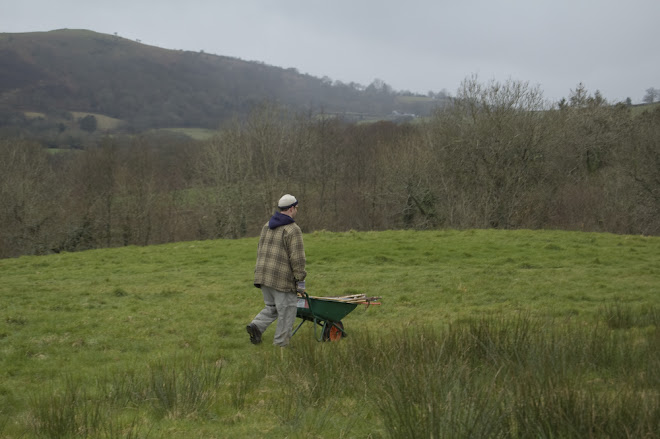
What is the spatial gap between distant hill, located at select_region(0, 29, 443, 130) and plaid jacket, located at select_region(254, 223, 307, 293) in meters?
92.4

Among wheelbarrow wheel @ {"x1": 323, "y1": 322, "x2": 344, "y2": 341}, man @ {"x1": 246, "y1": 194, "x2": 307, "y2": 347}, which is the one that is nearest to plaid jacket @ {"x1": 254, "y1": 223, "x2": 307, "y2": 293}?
man @ {"x1": 246, "y1": 194, "x2": 307, "y2": 347}

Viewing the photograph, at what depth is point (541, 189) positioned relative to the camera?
3306 centimetres

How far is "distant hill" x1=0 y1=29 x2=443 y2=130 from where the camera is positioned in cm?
11844

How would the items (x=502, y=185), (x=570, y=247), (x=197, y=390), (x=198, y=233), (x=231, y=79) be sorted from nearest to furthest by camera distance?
(x=197, y=390), (x=570, y=247), (x=502, y=185), (x=198, y=233), (x=231, y=79)

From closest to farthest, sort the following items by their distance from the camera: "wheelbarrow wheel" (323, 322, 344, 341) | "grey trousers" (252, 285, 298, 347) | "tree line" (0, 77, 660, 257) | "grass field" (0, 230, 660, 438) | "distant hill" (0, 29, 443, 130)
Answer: "grass field" (0, 230, 660, 438) → "grey trousers" (252, 285, 298, 347) → "wheelbarrow wheel" (323, 322, 344, 341) → "tree line" (0, 77, 660, 257) → "distant hill" (0, 29, 443, 130)

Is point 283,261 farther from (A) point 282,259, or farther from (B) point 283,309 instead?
(B) point 283,309

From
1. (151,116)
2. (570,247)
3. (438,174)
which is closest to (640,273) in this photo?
(570,247)

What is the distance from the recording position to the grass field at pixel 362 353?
4688mm

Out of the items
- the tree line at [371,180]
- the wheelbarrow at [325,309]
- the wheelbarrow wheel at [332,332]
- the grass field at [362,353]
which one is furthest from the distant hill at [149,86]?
the wheelbarrow at [325,309]

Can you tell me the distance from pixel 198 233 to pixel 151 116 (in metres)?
88.8

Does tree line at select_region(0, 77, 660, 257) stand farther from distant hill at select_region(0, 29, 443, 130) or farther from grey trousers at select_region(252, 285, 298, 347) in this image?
distant hill at select_region(0, 29, 443, 130)

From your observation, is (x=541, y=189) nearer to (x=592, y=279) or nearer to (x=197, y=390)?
(x=592, y=279)

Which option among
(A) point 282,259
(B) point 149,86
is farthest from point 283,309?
(B) point 149,86

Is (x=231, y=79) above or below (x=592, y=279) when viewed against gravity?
above
